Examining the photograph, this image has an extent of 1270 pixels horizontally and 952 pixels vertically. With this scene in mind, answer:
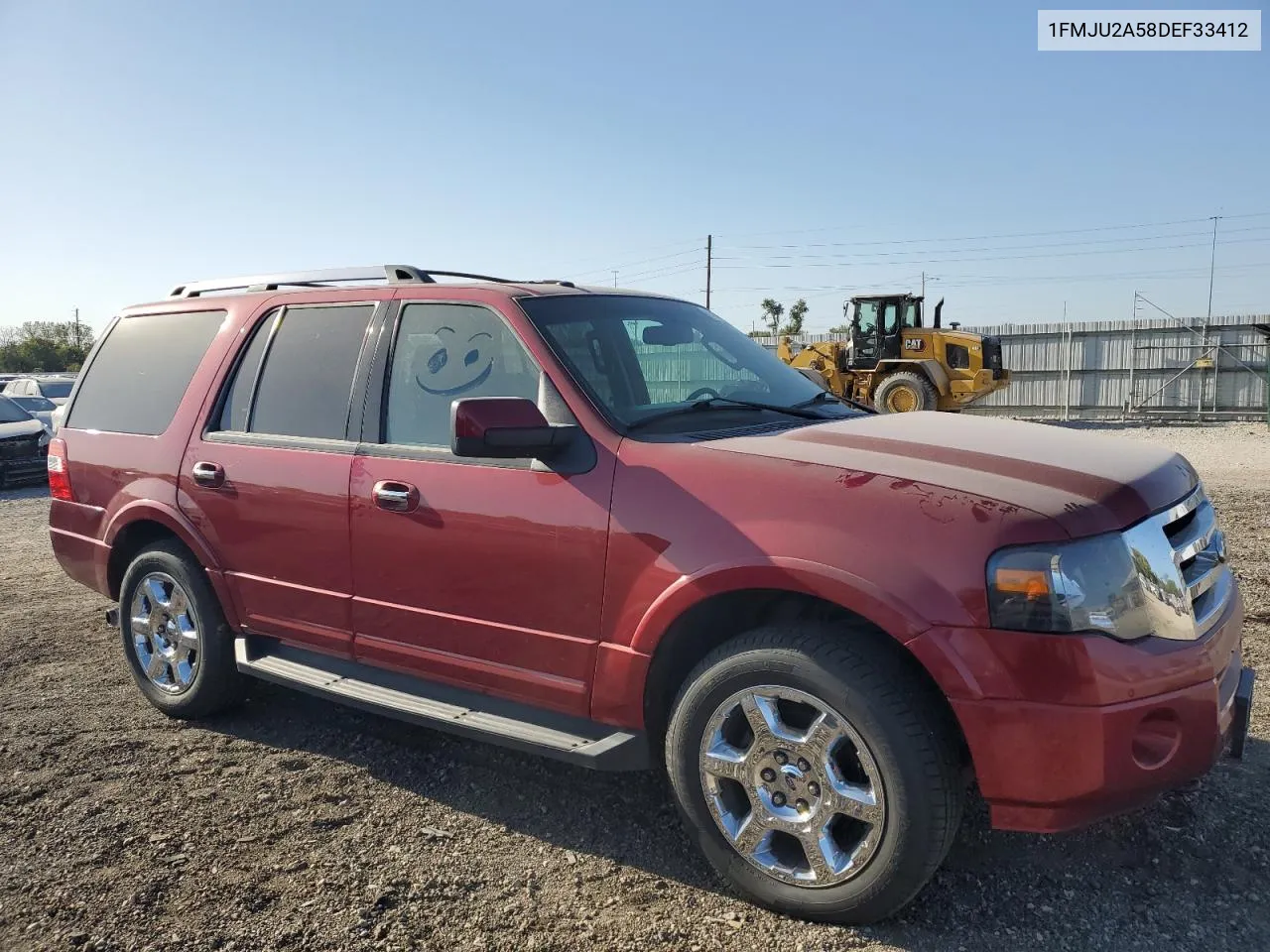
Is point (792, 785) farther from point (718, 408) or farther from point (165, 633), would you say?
point (165, 633)

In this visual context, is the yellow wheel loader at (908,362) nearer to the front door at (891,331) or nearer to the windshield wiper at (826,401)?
the front door at (891,331)

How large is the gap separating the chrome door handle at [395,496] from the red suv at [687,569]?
0.05ft

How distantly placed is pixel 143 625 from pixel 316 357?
1.70m

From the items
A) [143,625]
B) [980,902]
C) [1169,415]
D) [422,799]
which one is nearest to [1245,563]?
[980,902]

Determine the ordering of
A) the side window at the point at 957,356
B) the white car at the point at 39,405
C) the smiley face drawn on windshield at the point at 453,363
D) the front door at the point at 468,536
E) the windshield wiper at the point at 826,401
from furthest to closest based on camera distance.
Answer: the side window at the point at 957,356 → the white car at the point at 39,405 → the windshield wiper at the point at 826,401 → the smiley face drawn on windshield at the point at 453,363 → the front door at the point at 468,536

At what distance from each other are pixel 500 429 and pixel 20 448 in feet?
46.9

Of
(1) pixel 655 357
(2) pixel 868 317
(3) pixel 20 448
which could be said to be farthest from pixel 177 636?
(2) pixel 868 317

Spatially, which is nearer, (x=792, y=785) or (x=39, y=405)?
(x=792, y=785)

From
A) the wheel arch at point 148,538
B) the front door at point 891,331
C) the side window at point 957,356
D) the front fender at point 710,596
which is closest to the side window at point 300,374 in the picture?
the wheel arch at point 148,538

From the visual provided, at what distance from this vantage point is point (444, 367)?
12.0 feet

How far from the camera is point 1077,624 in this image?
2.41 m

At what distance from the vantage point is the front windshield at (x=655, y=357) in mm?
3418

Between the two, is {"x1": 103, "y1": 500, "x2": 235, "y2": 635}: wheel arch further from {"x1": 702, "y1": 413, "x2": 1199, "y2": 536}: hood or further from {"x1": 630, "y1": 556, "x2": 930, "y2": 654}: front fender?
{"x1": 702, "y1": 413, "x2": 1199, "y2": 536}: hood

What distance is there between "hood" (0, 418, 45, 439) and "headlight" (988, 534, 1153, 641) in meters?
15.5
